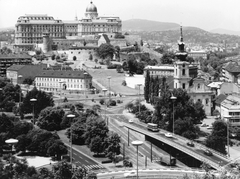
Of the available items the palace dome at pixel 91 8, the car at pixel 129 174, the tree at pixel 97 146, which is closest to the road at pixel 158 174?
the car at pixel 129 174

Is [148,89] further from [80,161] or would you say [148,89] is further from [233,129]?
[80,161]

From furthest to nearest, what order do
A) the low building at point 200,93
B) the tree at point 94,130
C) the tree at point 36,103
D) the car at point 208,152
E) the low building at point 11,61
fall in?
the low building at point 11,61
the tree at point 36,103
the low building at point 200,93
the tree at point 94,130
the car at point 208,152

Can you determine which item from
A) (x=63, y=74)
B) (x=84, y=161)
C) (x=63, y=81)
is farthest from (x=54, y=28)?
(x=84, y=161)

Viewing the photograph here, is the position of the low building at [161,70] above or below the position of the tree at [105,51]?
A: below

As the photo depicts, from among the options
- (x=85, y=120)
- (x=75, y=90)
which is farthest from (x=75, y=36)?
(x=85, y=120)

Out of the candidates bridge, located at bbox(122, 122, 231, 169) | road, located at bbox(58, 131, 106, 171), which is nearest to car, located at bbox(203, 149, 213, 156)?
bridge, located at bbox(122, 122, 231, 169)

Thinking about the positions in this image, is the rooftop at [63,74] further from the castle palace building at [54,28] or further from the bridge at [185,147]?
the castle palace building at [54,28]

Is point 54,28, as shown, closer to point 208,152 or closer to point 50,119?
point 50,119
